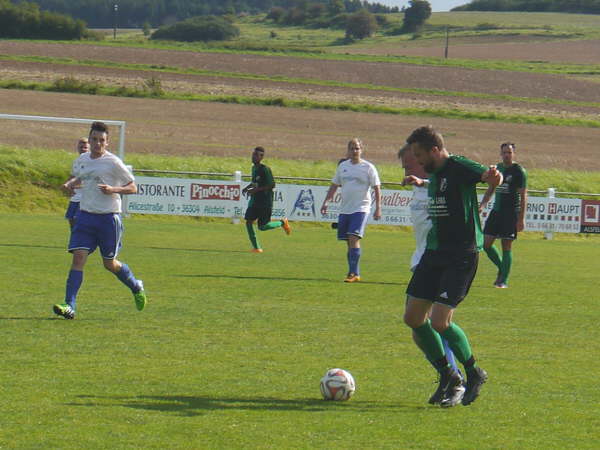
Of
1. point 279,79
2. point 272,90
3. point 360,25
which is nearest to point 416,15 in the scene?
point 360,25

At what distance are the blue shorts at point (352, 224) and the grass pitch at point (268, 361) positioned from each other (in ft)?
2.43

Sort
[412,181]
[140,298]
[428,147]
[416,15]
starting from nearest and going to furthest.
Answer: [428,147] < [412,181] < [140,298] < [416,15]

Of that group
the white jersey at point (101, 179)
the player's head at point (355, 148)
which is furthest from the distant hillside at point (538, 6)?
the white jersey at point (101, 179)

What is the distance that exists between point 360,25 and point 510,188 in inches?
4320

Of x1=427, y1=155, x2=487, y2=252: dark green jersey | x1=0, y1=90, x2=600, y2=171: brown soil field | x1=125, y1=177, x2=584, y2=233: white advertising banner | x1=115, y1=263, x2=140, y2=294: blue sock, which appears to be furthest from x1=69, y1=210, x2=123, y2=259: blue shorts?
x1=0, y1=90, x2=600, y2=171: brown soil field

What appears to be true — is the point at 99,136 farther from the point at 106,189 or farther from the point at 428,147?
the point at 428,147

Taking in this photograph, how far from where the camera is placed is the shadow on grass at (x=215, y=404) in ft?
22.2

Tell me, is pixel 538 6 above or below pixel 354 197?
above

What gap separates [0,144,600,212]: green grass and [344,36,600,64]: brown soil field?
57.4m

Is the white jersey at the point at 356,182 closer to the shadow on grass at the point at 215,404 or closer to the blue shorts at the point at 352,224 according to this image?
the blue shorts at the point at 352,224

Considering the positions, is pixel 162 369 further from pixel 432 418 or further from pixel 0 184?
pixel 0 184

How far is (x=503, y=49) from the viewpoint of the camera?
10025 cm

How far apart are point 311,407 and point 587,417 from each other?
1.84 meters

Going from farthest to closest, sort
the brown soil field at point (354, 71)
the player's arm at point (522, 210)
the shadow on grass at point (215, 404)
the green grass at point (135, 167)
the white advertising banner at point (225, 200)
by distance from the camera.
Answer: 1. the brown soil field at point (354, 71)
2. the green grass at point (135, 167)
3. the white advertising banner at point (225, 200)
4. the player's arm at point (522, 210)
5. the shadow on grass at point (215, 404)
